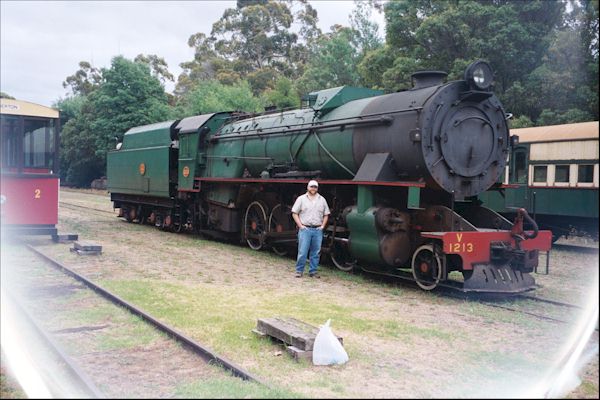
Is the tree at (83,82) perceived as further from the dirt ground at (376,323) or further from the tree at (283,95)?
the dirt ground at (376,323)

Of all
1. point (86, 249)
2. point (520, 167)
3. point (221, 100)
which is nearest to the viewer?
point (520, 167)

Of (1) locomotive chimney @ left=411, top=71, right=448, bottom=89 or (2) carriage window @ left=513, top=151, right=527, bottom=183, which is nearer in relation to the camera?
(1) locomotive chimney @ left=411, top=71, right=448, bottom=89

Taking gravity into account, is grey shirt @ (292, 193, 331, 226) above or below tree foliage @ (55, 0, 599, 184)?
below

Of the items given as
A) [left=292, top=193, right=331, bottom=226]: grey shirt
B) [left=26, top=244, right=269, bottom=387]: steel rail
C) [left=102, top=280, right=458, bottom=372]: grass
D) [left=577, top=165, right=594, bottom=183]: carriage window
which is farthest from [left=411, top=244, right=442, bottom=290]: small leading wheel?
[left=577, top=165, right=594, bottom=183]: carriage window

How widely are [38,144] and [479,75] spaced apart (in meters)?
9.49

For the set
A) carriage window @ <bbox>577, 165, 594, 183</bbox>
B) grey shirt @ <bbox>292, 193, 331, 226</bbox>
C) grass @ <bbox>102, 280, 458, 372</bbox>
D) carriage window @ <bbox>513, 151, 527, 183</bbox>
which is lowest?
grass @ <bbox>102, 280, 458, 372</bbox>

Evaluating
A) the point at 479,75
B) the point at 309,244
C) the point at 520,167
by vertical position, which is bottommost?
the point at 309,244

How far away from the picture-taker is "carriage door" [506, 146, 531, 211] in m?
9.82

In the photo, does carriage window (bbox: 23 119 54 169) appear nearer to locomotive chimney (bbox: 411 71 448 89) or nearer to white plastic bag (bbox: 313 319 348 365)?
locomotive chimney (bbox: 411 71 448 89)

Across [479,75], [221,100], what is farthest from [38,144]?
[221,100]

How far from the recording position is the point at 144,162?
19.1 meters

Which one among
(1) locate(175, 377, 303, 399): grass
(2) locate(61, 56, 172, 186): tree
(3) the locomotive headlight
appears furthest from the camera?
(2) locate(61, 56, 172, 186): tree

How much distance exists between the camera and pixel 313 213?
10055 millimetres

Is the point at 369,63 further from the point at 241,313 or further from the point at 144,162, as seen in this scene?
the point at 241,313
